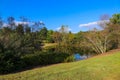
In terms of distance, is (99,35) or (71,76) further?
(99,35)

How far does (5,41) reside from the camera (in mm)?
11281

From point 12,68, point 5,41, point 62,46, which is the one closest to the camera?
point 12,68

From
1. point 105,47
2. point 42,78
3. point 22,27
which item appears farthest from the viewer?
point 22,27

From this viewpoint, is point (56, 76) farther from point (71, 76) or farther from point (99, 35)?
point (99, 35)

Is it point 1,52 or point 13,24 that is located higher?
point 13,24

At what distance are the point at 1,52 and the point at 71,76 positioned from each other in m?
4.98

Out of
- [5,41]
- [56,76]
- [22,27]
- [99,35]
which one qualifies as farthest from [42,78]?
[22,27]

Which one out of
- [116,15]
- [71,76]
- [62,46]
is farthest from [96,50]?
[71,76]

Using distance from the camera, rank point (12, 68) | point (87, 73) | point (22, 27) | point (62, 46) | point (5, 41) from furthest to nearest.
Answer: point (62, 46), point (22, 27), point (5, 41), point (12, 68), point (87, 73)

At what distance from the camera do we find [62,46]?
121 ft

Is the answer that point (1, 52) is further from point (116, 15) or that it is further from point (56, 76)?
point (116, 15)

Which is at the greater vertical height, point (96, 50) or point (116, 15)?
point (116, 15)

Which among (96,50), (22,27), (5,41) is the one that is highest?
(22,27)

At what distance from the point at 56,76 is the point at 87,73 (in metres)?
1.52
